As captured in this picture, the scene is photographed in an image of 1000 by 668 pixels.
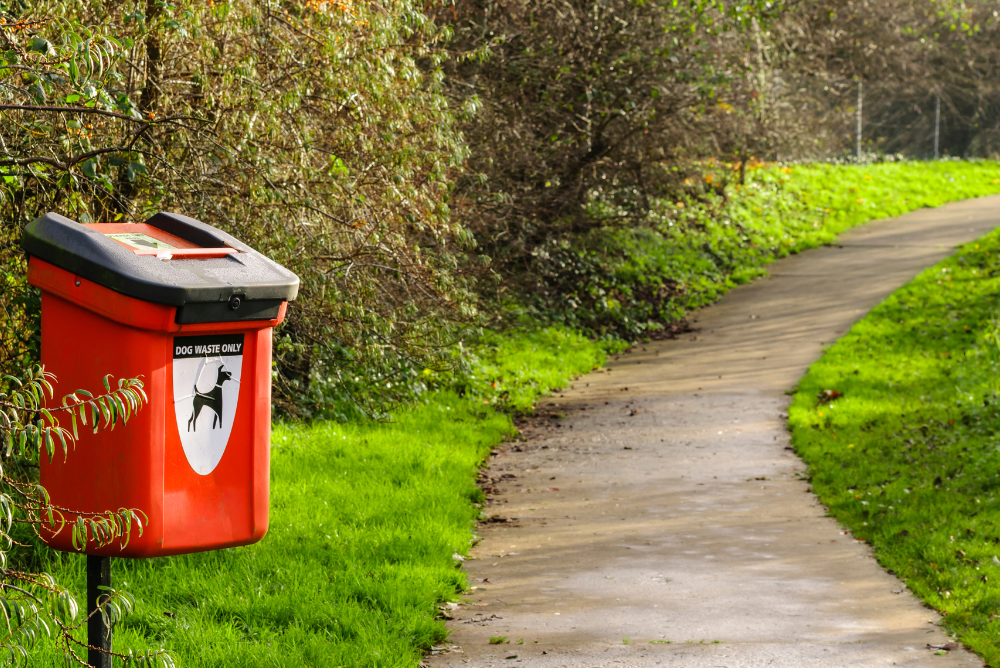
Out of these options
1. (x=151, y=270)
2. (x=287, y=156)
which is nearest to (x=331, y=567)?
(x=151, y=270)

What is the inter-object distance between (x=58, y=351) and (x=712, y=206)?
50.3 ft

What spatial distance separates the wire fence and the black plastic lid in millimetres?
22290

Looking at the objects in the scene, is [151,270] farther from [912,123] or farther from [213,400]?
[912,123]

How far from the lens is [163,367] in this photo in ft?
10.3

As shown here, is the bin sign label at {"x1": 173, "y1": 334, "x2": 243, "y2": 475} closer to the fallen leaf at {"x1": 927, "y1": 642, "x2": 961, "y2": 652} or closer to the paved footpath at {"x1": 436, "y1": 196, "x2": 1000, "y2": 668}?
the paved footpath at {"x1": 436, "y1": 196, "x2": 1000, "y2": 668}

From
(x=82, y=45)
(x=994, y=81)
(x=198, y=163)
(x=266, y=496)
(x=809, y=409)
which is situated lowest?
(x=809, y=409)

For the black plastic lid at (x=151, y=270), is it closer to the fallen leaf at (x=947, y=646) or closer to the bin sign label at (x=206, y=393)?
the bin sign label at (x=206, y=393)

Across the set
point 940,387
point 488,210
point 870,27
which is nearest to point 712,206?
point 870,27

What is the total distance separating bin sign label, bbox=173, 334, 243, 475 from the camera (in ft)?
10.6

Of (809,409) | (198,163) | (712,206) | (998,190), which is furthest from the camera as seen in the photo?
(998,190)

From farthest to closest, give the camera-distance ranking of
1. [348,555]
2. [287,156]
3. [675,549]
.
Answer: [287,156]
[675,549]
[348,555]

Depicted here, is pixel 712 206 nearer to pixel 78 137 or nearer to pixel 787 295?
pixel 787 295

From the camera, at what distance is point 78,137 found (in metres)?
5.32

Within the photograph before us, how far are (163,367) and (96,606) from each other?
0.80 metres
